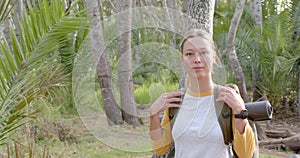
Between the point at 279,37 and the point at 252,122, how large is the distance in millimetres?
8364

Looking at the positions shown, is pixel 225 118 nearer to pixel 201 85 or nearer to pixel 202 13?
pixel 201 85

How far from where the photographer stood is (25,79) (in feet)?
8.00

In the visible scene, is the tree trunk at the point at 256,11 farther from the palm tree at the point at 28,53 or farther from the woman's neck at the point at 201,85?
the woman's neck at the point at 201,85

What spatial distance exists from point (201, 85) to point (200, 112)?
0.12 m

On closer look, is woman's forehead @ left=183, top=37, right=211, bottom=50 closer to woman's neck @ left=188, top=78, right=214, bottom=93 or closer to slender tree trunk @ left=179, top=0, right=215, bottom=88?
woman's neck @ left=188, top=78, right=214, bottom=93

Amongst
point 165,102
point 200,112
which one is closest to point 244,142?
point 200,112

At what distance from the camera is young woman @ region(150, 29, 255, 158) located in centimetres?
186

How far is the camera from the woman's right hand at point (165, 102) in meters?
1.93

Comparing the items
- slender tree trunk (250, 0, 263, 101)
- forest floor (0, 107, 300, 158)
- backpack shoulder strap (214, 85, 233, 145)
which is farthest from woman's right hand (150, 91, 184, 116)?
slender tree trunk (250, 0, 263, 101)

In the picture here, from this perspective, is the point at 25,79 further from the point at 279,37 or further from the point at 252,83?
the point at 252,83

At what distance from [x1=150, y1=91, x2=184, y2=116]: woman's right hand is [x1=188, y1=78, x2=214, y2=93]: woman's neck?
0.07 metres

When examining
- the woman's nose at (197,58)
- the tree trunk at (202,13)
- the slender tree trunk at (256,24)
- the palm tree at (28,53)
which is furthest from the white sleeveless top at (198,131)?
the slender tree trunk at (256,24)

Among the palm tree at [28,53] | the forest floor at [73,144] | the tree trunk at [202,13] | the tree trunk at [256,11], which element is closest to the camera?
the palm tree at [28,53]

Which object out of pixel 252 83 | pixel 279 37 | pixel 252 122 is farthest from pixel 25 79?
pixel 252 83
